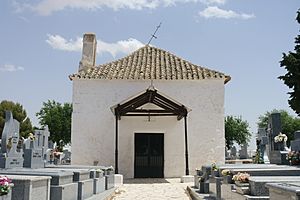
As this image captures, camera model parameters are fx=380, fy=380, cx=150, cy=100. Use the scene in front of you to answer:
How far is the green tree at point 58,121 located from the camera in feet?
126

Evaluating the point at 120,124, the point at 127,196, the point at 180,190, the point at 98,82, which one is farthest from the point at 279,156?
the point at 98,82

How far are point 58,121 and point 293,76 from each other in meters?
25.9

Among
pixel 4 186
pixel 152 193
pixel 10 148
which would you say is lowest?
pixel 152 193

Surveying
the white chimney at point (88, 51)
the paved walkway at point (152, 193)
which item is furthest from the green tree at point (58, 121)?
the paved walkway at point (152, 193)

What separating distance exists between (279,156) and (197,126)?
763 cm

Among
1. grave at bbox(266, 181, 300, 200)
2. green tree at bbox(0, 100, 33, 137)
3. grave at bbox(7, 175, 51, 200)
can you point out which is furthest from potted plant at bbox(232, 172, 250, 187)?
green tree at bbox(0, 100, 33, 137)

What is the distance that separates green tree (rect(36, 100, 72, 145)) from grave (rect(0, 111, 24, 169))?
25435 millimetres

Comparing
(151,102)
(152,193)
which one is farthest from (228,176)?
(151,102)

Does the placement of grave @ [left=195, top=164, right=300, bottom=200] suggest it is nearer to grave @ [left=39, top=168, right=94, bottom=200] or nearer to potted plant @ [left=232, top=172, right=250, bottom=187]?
potted plant @ [left=232, top=172, right=250, bottom=187]

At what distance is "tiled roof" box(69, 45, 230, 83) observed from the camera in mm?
20781

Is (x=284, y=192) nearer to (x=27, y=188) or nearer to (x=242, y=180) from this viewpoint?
(x=242, y=180)

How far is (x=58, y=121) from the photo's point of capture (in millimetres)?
38531

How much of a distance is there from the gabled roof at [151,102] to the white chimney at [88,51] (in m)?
5.60

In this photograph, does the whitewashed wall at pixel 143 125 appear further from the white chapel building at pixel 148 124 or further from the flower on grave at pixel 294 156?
the flower on grave at pixel 294 156
